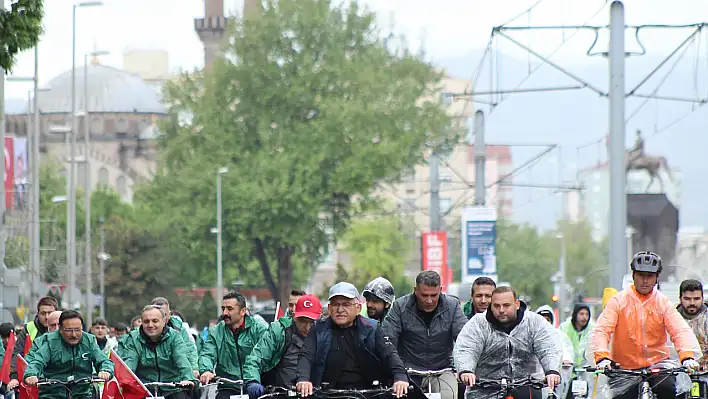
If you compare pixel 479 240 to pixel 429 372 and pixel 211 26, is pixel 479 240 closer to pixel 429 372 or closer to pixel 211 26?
pixel 429 372

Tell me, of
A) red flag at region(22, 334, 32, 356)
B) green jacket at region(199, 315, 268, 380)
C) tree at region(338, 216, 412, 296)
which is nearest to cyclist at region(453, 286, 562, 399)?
green jacket at region(199, 315, 268, 380)

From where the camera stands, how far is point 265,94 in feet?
216

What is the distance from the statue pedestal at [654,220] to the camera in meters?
59.0

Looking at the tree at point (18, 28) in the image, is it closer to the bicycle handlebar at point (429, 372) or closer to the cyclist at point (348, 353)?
the bicycle handlebar at point (429, 372)

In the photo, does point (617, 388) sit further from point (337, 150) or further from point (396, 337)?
point (337, 150)

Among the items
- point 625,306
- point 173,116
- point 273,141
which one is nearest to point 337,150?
point 273,141

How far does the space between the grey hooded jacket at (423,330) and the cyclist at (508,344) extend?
1675 mm

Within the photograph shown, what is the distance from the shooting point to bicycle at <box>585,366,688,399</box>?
38.2ft

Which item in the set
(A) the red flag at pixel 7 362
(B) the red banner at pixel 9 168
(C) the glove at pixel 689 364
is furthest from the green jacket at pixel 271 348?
(B) the red banner at pixel 9 168

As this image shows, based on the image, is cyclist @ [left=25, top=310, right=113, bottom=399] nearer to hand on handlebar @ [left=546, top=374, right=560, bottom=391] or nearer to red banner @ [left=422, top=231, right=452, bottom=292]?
hand on handlebar @ [left=546, top=374, right=560, bottom=391]

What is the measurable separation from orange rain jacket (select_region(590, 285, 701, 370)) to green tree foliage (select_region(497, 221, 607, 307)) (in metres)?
82.7

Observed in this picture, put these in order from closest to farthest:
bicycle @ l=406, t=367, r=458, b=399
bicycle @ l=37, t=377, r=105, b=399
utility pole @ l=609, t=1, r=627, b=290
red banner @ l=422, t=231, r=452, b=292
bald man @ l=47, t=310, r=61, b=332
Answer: bicycle @ l=406, t=367, r=458, b=399, bicycle @ l=37, t=377, r=105, b=399, bald man @ l=47, t=310, r=61, b=332, utility pole @ l=609, t=1, r=627, b=290, red banner @ l=422, t=231, r=452, b=292

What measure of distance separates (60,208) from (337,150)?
38.4m

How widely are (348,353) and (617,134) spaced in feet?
49.6
